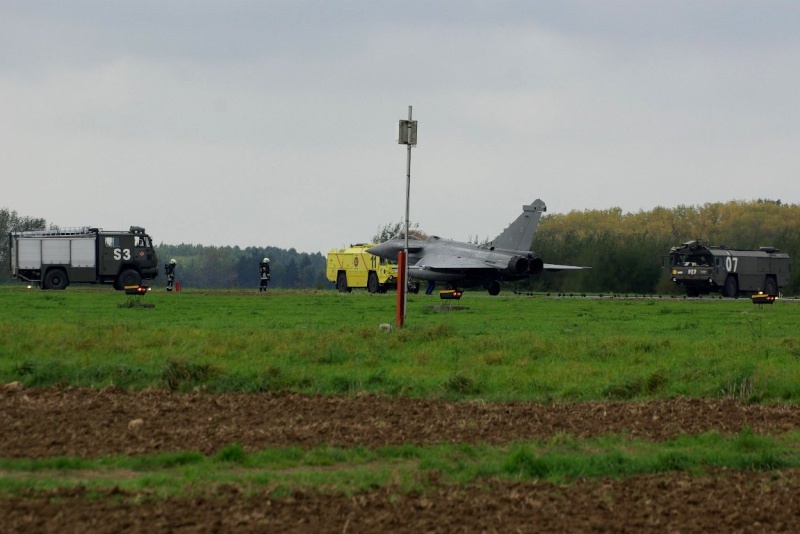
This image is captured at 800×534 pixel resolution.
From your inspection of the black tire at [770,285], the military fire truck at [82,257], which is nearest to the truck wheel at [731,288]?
the black tire at [770,285]

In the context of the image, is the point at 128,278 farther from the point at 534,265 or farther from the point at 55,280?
the point at 534,265

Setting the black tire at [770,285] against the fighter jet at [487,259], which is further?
the black tire at [770,285]

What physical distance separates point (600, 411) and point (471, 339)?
8.07 m

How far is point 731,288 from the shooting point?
192 ft

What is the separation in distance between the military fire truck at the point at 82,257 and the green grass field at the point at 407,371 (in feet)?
69.5

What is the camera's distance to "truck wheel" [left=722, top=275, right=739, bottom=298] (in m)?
58.5

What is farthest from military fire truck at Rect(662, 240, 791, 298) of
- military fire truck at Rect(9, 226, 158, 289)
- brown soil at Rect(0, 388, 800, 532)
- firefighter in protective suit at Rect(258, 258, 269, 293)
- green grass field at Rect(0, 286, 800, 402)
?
brown soil at Rect(0, 388, 800, 532)

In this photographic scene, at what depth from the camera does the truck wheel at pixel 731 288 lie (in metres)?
58.5

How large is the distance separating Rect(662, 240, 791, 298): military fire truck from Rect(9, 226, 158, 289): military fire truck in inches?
1093

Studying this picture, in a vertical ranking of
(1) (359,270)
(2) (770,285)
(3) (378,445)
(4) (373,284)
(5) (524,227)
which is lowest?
(3) (378,445)

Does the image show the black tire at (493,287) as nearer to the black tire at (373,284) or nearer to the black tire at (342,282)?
the black tire at (373,284)

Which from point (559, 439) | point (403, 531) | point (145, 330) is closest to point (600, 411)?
point (559, 439)

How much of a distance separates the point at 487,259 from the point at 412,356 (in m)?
35.0

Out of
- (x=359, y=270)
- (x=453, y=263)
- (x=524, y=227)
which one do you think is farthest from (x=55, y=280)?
(x=524, y=227)
